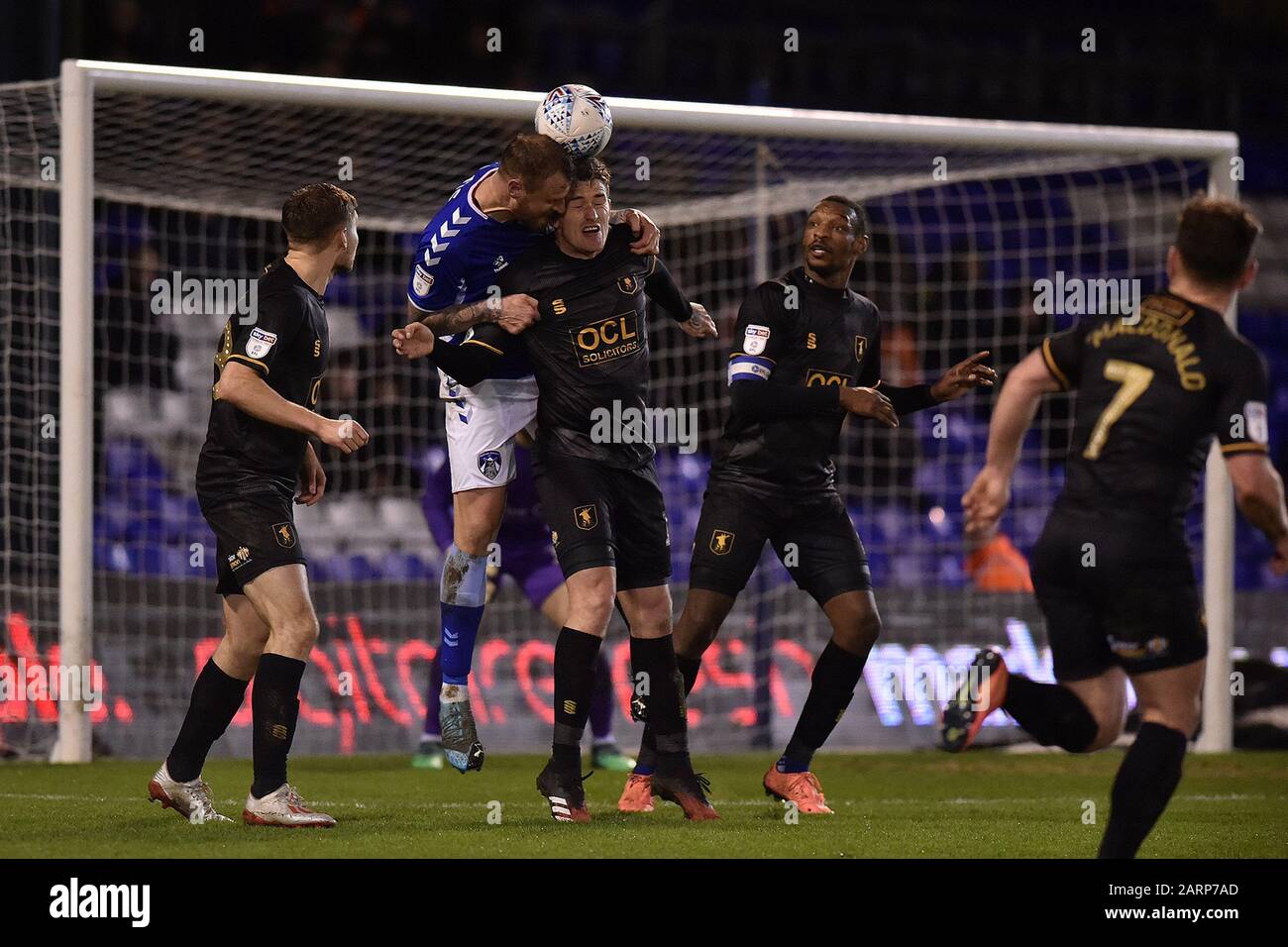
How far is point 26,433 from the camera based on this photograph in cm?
878

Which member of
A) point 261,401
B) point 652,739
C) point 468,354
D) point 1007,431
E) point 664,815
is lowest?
point 664,815

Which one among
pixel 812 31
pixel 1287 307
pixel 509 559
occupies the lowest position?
pixel 509 559

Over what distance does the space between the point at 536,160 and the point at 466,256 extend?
0.48m

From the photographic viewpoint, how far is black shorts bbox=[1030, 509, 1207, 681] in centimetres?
394

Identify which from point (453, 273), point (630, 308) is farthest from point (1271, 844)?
point (453, 273)

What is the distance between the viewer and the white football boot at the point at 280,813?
5.04 metres

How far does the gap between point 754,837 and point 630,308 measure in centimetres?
185

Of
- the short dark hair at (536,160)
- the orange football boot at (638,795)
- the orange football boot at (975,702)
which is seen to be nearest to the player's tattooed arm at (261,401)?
the short dark hair at (536,160)

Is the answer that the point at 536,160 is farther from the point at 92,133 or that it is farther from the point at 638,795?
the point at 92,133

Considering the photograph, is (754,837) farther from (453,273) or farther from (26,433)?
(26,433)

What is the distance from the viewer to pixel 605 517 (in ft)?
17.7

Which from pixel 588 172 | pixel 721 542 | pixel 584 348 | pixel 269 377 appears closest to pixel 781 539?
pixel 721 542

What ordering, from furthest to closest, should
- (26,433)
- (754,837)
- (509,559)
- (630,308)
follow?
1. (26,433)
2. (509,559)
3. (630,308)
4. (754,837)
